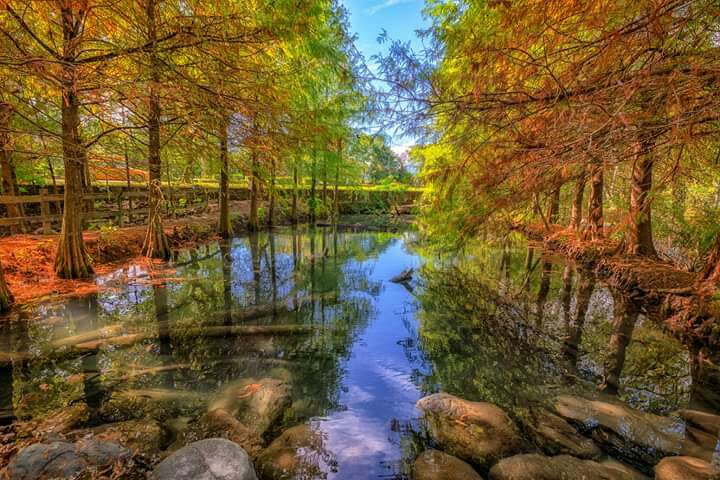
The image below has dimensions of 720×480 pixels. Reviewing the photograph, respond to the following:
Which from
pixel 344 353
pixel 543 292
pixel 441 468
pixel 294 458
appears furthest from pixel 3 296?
pixel 543 292

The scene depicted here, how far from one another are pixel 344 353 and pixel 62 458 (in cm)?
364

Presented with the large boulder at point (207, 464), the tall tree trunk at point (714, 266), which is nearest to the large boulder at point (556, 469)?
the large boulder at point (207, 464)

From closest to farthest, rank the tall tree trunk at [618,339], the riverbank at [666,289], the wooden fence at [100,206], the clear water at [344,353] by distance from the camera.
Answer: the clear water at [344,353], the tall tree trunk at [618,339], the riverbank at [666,289], the wooden fence at [100,206]

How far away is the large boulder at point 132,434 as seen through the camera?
300cm

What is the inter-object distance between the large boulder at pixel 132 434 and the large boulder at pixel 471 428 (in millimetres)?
2835

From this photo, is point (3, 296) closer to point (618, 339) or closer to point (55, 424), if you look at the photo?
point (55, 424)

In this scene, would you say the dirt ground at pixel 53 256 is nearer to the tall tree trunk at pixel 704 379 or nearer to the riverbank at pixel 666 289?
the riverbank at pixel 666 289

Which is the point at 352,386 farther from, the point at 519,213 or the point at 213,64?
the point at 213,64

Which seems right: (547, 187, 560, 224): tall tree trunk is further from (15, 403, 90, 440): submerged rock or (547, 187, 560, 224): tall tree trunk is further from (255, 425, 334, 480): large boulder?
(15, 403, 90, 440): submerged rock

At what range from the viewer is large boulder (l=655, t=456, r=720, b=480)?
8.90 feet

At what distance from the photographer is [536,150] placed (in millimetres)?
3486

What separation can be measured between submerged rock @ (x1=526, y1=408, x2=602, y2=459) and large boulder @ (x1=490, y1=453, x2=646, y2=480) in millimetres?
164

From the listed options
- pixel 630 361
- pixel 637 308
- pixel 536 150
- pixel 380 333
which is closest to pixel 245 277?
pixel 380 333

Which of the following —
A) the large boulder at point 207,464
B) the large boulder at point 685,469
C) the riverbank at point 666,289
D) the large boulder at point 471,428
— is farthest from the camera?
the riverbank at point 666,289
